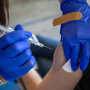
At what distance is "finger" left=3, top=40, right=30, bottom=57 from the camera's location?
747 millimetres

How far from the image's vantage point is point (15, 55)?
0.78 metres

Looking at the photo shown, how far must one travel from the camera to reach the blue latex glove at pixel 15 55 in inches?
29.2

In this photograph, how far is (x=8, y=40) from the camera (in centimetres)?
72

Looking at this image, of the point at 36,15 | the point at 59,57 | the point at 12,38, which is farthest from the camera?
the point at 36,15

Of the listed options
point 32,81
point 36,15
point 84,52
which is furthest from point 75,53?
point 36,15

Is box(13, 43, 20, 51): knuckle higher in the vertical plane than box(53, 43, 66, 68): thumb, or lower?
higher

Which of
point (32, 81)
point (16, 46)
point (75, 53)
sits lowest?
point (32, 81)

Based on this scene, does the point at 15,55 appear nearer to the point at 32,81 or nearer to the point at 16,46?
the point at 16,46

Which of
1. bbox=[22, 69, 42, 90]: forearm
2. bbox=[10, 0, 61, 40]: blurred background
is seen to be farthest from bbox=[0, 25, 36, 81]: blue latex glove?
bbox=[10, 0, 61, 40]: blurred background

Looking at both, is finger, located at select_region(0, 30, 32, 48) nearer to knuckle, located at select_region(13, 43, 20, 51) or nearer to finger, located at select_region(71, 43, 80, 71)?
knuckle, located at select_region(13, 43, 20, 51)

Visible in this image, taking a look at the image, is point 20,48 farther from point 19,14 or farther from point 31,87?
point 19,14

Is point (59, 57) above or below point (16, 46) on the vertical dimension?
below

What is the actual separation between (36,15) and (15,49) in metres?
2.29

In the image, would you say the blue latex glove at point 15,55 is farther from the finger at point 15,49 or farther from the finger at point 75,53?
the finger at point 75,53
